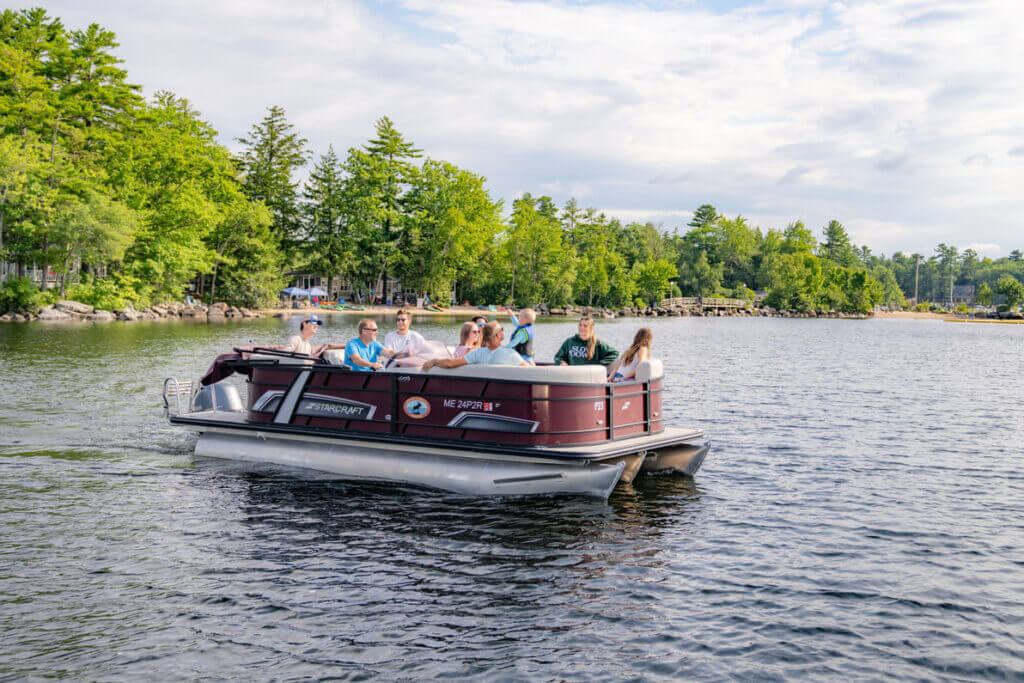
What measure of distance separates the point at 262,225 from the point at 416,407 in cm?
6248

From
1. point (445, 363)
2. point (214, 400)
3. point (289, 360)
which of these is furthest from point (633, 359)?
point (214, 400)

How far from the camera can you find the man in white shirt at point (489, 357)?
973cm

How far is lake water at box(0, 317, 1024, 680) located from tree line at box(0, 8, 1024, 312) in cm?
4109

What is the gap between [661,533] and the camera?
881 centimetres

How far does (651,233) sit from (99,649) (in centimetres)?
13961

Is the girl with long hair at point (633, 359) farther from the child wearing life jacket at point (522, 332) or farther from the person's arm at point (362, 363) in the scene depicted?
the person's arm at point (362, 363)

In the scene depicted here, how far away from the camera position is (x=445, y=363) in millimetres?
9758

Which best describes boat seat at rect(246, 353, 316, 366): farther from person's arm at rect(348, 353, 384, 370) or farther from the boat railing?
person's arm at rect(348, 353, 384, 370)

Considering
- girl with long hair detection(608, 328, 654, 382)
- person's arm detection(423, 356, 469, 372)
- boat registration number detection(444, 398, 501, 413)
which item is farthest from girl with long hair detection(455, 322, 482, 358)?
girl with long hair detection(608, 328, 654, 382)

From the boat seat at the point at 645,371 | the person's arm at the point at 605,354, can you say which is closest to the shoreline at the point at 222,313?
the person's arm at the point at 605,354

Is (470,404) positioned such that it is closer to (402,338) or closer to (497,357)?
(497,357)

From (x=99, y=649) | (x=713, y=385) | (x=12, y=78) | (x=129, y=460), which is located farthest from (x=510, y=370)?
(x=12, y=78)

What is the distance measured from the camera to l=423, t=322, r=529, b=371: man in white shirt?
9727 millimetres

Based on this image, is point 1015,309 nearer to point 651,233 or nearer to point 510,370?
point 651,233
